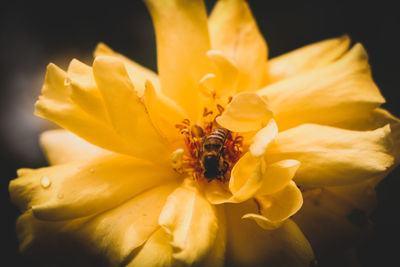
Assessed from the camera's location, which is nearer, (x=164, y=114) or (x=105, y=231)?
(x=105, y=231)

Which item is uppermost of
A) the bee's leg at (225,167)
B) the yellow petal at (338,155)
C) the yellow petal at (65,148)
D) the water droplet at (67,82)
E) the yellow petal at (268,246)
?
the water droplet at (67,82)

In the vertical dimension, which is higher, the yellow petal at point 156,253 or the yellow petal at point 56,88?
the yellow petal at point 56,88

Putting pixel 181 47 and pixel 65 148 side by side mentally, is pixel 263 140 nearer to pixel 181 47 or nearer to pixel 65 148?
pixel 181 47

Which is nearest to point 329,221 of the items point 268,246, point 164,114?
point 268,246

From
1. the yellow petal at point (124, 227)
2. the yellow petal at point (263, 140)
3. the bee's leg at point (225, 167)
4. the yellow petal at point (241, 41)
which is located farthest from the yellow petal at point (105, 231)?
the yellow petal at point (241, 41)

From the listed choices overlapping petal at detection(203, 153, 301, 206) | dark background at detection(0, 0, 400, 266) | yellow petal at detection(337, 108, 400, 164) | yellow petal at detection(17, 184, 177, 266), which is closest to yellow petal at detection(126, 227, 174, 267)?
yellow petal at detection(17, 184, 177, 266)

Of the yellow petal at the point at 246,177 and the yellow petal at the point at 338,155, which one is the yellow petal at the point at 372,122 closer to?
the yellow petal at the point at 338,155
